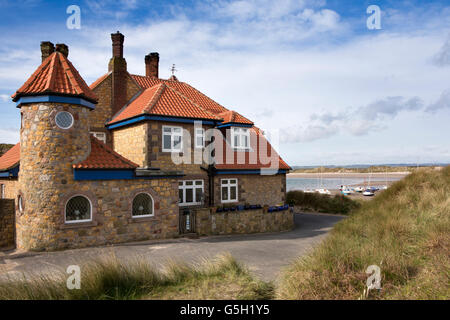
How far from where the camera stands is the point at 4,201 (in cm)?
1452

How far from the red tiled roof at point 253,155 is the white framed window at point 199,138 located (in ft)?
5.62

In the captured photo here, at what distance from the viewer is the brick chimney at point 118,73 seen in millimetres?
20953

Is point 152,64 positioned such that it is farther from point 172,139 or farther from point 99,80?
point 172,139

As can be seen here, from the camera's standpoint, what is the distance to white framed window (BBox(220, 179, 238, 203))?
20.3m

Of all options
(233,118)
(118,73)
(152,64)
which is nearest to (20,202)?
(118,73)

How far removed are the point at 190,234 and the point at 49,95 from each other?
891 cm

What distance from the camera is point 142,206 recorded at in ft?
49.3

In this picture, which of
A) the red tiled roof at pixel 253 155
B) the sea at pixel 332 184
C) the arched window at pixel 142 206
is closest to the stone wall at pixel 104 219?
the arched window at pixel 142 206

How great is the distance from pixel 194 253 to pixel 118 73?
1383 cm

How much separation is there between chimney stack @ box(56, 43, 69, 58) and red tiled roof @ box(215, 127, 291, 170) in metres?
9.99

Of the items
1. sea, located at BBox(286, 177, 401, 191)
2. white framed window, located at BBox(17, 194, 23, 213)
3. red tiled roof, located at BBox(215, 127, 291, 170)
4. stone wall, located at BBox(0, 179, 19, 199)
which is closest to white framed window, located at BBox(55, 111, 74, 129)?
white framed window, located at BBox(17, 194, 23, 213)

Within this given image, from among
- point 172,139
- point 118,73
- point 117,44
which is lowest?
point 172,139
